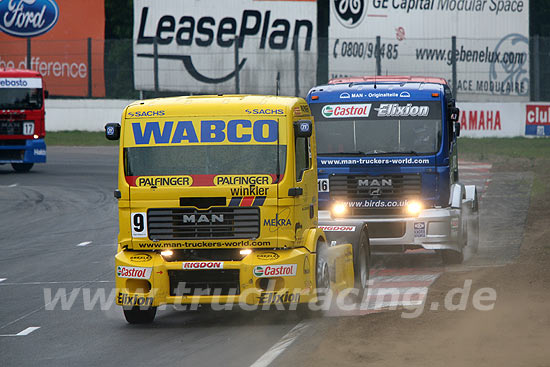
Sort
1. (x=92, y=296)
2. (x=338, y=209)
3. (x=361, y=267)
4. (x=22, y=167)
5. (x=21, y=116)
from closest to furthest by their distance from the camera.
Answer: (x=361, y=267) → (x=92, y=296) → (x=338, y=209) → (x=21, y=116) → (x=22, y=167)

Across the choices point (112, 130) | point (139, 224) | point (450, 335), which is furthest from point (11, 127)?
point (450, 335)

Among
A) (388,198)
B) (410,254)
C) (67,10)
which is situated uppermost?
(67,10)

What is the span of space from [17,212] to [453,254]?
34.7 ft

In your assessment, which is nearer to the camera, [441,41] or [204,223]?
[204,223]

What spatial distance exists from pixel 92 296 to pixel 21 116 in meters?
17.3

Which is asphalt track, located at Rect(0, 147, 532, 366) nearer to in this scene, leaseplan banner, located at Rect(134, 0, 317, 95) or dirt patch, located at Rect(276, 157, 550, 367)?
dirt patch, located at Rect(276, 157, 550, 367)

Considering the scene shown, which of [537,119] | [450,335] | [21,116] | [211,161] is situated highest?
[211,161]

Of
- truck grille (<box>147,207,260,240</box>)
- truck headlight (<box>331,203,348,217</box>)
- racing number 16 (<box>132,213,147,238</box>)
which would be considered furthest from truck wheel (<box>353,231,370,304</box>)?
racing number 16 (<box>132,213,147,238</box>)

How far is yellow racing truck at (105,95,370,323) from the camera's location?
1167 centimetres

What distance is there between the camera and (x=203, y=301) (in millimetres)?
11711

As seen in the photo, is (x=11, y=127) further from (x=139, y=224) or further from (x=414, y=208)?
→ (x=139, y=224)

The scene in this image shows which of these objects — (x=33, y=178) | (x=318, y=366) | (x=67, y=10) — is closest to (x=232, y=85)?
(x=67, y=10)

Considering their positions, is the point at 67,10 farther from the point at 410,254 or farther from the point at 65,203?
the point at 410,254

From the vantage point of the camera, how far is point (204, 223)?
38.3ft
